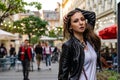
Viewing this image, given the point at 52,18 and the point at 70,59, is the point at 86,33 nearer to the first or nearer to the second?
the point at 70,59

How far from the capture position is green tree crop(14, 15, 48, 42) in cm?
6862

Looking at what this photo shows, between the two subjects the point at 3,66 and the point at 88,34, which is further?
the point at 3,66

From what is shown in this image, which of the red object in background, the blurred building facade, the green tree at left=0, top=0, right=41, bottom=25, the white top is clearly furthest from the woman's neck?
the blurred building facade

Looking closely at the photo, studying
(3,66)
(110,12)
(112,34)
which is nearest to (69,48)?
(112,34)

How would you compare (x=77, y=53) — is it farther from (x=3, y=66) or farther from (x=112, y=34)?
(x=3, y=66)

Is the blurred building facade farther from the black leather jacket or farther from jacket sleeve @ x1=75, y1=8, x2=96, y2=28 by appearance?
the black leather jacket

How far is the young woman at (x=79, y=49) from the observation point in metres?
3.65

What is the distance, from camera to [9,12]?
27.7 metres

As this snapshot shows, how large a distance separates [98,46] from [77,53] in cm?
33

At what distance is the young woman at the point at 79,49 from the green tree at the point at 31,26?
63.9 meters

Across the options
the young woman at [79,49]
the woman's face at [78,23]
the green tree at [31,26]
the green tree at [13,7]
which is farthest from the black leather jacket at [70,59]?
the green tree at [31,26]

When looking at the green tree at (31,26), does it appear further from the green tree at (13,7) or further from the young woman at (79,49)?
the young woman at (79,49)

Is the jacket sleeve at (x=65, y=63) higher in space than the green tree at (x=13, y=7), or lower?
lower

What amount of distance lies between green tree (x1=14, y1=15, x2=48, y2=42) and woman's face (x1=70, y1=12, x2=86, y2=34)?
210 feet
